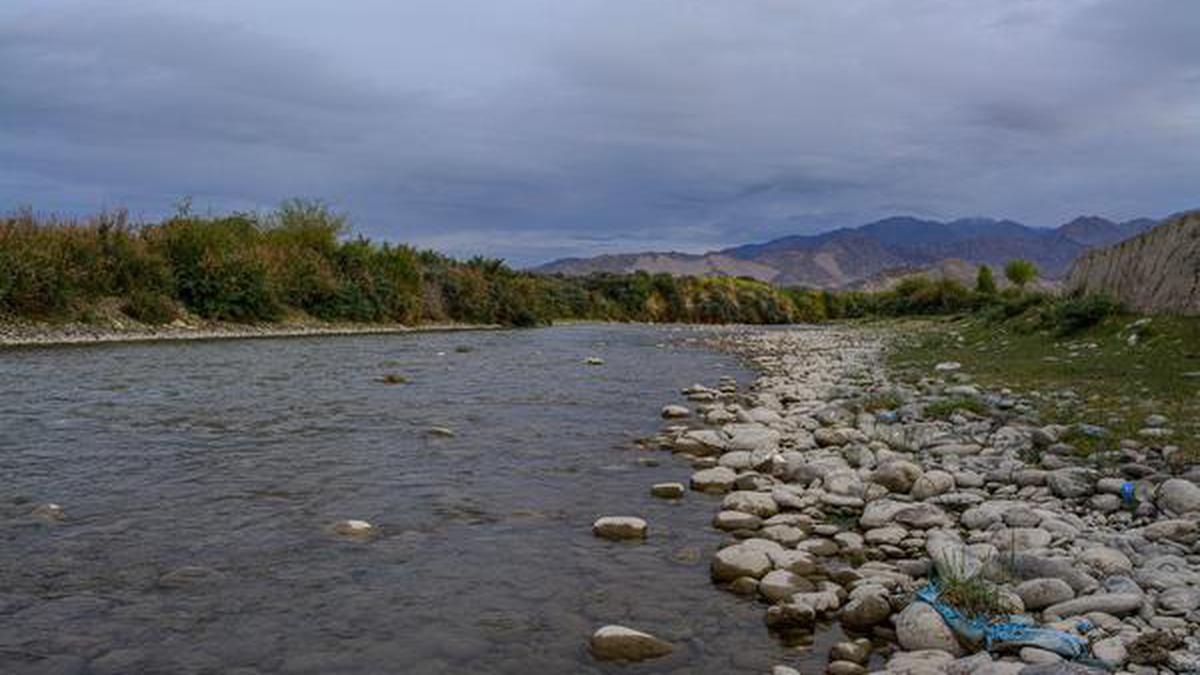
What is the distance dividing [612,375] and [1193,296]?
1130 centimetres

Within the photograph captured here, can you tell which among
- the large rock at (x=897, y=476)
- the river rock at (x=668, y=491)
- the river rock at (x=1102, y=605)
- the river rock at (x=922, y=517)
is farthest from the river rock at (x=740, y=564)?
the large rock at (x=897, y=476)

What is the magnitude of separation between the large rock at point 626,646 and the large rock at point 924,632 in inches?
49.8

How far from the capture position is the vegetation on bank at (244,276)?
84.4ft

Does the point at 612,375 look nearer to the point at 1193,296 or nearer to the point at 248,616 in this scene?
the point at 1193,296

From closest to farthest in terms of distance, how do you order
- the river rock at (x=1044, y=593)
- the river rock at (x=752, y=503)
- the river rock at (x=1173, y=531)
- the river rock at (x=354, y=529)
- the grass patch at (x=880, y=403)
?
the river rock at (x=1044, y=593) < the river rock at (x=1173, y=531) < the river rock at (x=354, y=529) < the river rock at (x=752, y=503) < the grass patch at (x=880, y=403)

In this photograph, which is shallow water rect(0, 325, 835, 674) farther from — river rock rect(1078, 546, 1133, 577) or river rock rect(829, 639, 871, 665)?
river rock rect(1078, 546, 1133, 577)

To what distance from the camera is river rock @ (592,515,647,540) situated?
20.6ft

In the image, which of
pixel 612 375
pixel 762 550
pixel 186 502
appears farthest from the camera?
pixel 612 375

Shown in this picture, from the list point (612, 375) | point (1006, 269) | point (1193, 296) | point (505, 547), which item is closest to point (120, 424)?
point (505, 547)

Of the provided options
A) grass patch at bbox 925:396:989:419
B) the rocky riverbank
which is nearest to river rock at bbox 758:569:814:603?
grass patch at bbox 925:396:989:419

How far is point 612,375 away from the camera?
18.8m

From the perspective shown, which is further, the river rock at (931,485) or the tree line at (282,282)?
the tree line at (282,282)

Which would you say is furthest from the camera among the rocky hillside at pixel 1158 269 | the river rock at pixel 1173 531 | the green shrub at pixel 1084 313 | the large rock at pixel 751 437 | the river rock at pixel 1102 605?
the green shrub at pixel 1084 313

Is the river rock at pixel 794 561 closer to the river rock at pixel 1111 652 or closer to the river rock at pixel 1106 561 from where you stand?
the river rock at pixel 1106 561
